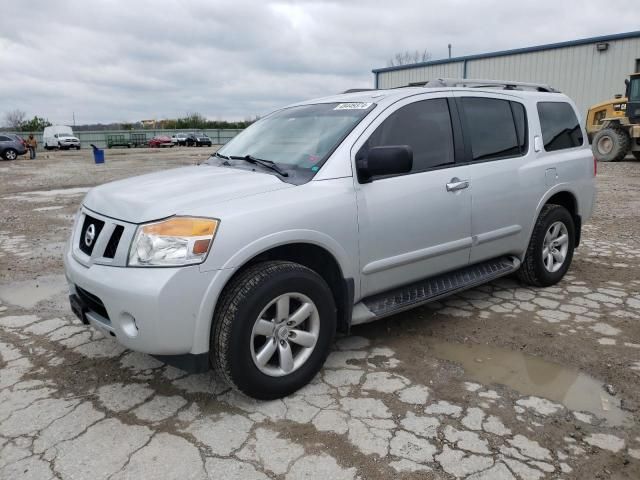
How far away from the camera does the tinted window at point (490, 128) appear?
4.01 m

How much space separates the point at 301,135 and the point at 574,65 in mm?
25294

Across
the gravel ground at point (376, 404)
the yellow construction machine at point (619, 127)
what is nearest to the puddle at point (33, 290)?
the gravel ground at point (376, 404)

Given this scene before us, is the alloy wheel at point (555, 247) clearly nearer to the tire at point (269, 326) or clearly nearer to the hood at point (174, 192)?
the tire at point (269, 326)

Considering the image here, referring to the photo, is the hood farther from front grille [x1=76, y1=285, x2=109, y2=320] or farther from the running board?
the running board

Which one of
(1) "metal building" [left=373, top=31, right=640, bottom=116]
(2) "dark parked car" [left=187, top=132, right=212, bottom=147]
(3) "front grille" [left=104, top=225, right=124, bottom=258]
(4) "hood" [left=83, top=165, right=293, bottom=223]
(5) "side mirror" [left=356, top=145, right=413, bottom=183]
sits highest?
(1) "metal building" [left=373, top=31, right=640, bottom=116]

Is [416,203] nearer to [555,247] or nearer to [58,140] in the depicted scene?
[555,247]

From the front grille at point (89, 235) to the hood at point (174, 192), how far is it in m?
0.07

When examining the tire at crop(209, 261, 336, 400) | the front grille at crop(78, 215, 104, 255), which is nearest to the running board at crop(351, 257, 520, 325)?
the tire at crop(209, 261, 336, 400)

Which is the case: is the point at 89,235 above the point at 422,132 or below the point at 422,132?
below

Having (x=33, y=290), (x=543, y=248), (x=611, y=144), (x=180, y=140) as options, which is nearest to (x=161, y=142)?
(x=180, y=140)

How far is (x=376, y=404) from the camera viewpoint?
2.92m

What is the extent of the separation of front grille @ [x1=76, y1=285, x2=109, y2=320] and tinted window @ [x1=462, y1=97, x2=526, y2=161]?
9.22ft

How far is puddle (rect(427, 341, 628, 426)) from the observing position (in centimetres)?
288

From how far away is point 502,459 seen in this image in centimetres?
244
